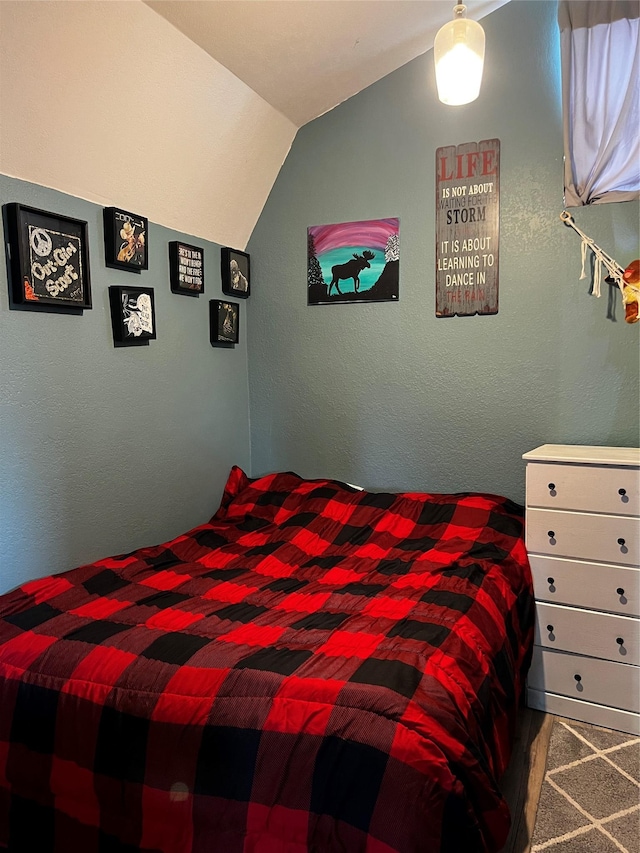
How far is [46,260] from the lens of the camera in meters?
1.81

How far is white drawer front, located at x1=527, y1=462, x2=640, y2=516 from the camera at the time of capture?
6.14 ft

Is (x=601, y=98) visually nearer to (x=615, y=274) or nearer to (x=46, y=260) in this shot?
(x=615, y=274)

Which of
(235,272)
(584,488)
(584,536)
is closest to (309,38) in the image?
(235,272)

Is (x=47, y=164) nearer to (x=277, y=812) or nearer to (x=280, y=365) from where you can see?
(x=280, y=365)

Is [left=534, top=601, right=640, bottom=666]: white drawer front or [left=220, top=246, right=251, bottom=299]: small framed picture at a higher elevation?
[left=220, top=246, right=251, bottom=299]: small framed picture

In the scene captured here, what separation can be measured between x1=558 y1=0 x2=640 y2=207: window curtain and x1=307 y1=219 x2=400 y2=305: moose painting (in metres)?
0.77

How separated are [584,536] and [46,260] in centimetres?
193

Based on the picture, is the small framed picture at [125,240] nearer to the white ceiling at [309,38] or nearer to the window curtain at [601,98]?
the white ceiling at [309,38]

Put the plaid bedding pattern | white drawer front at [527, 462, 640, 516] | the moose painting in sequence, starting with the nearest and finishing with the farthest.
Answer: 1. the plaid bedding pattern
2. white drawer front at [527, 462, 640, 516]
3. the moose painting

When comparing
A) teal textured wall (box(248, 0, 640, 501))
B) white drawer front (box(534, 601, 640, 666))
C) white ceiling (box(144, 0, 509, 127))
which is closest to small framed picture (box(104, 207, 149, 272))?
white ceiling (box(144, 0, 509, 127))

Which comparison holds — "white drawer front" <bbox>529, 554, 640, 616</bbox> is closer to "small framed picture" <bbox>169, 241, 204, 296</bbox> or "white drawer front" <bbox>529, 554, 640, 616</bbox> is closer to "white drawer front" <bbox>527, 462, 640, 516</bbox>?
"white drawer front" <bbox>527, 462, 640, 516</bbox>

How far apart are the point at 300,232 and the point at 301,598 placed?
1.76 meters

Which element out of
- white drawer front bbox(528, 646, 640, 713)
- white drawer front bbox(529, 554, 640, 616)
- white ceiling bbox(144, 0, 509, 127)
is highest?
white ceiling bbox(144, 0, 509, 127)

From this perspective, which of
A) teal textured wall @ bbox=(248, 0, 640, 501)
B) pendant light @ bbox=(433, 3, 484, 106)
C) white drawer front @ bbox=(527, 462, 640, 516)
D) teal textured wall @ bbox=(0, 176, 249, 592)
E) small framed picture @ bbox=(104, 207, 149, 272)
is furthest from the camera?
teal textured wall @ bbox=(248, 0, 640, 501)
